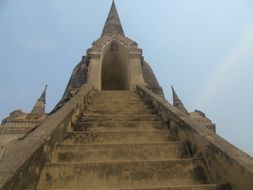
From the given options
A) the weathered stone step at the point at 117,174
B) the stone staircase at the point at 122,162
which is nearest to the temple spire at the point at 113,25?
the stone staircase at the point at 122,162

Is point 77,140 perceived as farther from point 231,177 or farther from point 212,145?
point 231,177

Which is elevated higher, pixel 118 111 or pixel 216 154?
pixel 118 111

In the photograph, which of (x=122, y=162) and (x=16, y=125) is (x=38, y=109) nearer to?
(x=16, y=125)

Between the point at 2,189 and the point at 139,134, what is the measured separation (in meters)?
2.42

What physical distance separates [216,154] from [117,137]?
65.4 inches

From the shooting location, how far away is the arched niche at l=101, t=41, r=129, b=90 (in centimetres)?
1136

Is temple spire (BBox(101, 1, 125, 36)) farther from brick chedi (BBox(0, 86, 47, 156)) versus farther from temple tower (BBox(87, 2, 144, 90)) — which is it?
brick chedi (BBox(0, 86, 47, 156))

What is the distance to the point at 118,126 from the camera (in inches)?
175

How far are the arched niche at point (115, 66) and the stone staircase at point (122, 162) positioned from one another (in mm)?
6982

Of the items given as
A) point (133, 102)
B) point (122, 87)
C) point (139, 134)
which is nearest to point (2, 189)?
point (139, 134)

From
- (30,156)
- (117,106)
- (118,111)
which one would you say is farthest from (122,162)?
(117,106)

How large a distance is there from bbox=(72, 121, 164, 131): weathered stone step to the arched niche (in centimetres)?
647

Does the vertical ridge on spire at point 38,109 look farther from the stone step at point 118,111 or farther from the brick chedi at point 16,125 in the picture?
the stone step at point 118,111

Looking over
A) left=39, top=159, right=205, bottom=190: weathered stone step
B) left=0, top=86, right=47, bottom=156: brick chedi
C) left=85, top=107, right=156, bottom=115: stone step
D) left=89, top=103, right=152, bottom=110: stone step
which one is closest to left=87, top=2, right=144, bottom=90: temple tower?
left=89, top=103, right=152, bottom=110: stone step
